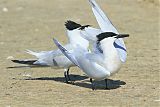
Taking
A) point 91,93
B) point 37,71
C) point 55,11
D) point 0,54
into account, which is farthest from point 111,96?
point 55,11

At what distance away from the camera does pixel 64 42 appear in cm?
1127

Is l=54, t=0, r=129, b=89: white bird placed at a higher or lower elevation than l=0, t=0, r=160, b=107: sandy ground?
higher

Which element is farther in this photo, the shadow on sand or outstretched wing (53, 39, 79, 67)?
the shadow on sand

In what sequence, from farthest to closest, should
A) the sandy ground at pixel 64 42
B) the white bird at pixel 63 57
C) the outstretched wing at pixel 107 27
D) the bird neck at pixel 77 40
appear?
the bird neck at pixel 77 40, the white bird at pixel 63 57, the outstretched wing at pixel 107 27, the sandy ground at pixel 64 42

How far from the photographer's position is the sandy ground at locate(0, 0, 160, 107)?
271 inches

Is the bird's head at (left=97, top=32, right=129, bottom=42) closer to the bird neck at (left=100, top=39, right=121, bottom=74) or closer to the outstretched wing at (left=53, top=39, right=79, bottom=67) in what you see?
the bird neck at (left=100, top=39, right=121, bottom=74)

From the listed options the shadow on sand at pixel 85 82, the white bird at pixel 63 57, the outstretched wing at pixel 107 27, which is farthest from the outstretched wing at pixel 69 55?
the outstretched wing at pixel 107 27

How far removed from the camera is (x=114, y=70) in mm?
7137

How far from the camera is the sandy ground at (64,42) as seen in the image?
22.6 feet

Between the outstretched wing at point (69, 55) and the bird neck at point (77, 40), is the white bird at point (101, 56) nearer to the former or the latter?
the outstretched wing at point (69, 55)

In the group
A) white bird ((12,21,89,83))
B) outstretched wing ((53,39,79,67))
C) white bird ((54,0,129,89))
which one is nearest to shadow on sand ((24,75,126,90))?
white bird ((12,21,89,83))

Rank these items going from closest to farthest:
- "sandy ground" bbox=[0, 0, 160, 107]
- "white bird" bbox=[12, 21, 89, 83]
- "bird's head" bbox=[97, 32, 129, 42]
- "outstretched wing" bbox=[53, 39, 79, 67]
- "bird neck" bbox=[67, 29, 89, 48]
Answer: "sandy ground" bbox=[0, 0, 160, 107] < "bird's head" bbox=[97, 32, 129, 42] < "outstretched wing" bbox=[53, 39, 79, 67] < "white bird" bbox=[12, 21, 89, 83] < "bird neck" bbox=[67, 29, 89, 48]

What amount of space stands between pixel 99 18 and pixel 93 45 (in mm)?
577

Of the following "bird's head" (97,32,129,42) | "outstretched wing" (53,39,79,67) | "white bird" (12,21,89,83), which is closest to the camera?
"bird's head" (97,32,129,42)
